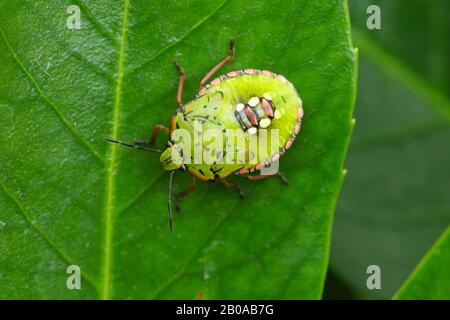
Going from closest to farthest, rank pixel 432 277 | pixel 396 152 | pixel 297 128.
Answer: pixel 432 277 → pixel 297 128 → pixel 396 152

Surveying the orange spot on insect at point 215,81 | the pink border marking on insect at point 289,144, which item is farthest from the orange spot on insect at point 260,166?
the orange spot on insect at point 215,81

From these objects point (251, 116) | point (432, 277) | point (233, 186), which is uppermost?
point (251, 116)

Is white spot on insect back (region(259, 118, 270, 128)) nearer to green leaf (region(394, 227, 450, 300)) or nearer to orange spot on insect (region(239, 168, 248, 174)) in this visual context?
orange spot on insect (region(239, 168, 248, 174))

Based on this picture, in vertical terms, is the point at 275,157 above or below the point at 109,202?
above

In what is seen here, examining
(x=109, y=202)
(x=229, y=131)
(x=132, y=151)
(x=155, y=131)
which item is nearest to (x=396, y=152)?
(x=229, y=131)

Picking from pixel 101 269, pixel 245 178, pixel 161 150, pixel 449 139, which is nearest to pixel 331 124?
pixel 245 178

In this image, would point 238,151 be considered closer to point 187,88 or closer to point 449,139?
point 187,88

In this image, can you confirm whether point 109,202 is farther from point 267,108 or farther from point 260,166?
point 267,108
